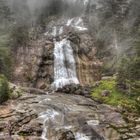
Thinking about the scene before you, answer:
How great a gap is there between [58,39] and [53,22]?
13337 millimetres

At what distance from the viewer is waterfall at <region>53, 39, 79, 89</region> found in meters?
55.7

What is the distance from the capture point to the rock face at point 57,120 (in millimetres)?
30047

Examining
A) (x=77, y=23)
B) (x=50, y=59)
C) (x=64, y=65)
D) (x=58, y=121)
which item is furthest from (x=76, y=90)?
(x=77, y=23)

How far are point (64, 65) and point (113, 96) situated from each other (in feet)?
52.4

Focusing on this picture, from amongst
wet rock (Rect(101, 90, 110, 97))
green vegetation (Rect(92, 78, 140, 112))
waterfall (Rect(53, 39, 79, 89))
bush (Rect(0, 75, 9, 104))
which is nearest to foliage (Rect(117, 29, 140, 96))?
green vegetation (Rect(92, 78, 140, 112))

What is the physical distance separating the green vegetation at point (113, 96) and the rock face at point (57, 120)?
2.17 m

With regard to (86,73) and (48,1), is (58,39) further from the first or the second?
(48,1)

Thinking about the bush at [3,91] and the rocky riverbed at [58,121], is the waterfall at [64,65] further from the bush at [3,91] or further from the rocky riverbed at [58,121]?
the bush at [3,91]

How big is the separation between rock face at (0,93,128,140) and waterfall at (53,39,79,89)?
1320 centimetres

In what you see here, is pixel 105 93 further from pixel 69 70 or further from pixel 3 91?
pixel 3 91

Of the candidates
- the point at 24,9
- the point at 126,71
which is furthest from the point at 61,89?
the point at 24,9

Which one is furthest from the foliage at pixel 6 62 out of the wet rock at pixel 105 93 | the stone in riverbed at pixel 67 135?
the stone in riverbed at pixel 67 135

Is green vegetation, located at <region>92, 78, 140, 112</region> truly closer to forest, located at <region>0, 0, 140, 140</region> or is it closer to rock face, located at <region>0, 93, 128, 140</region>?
forest, located at <region>0, 0, 140, 140</region>

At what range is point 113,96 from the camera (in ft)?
146
